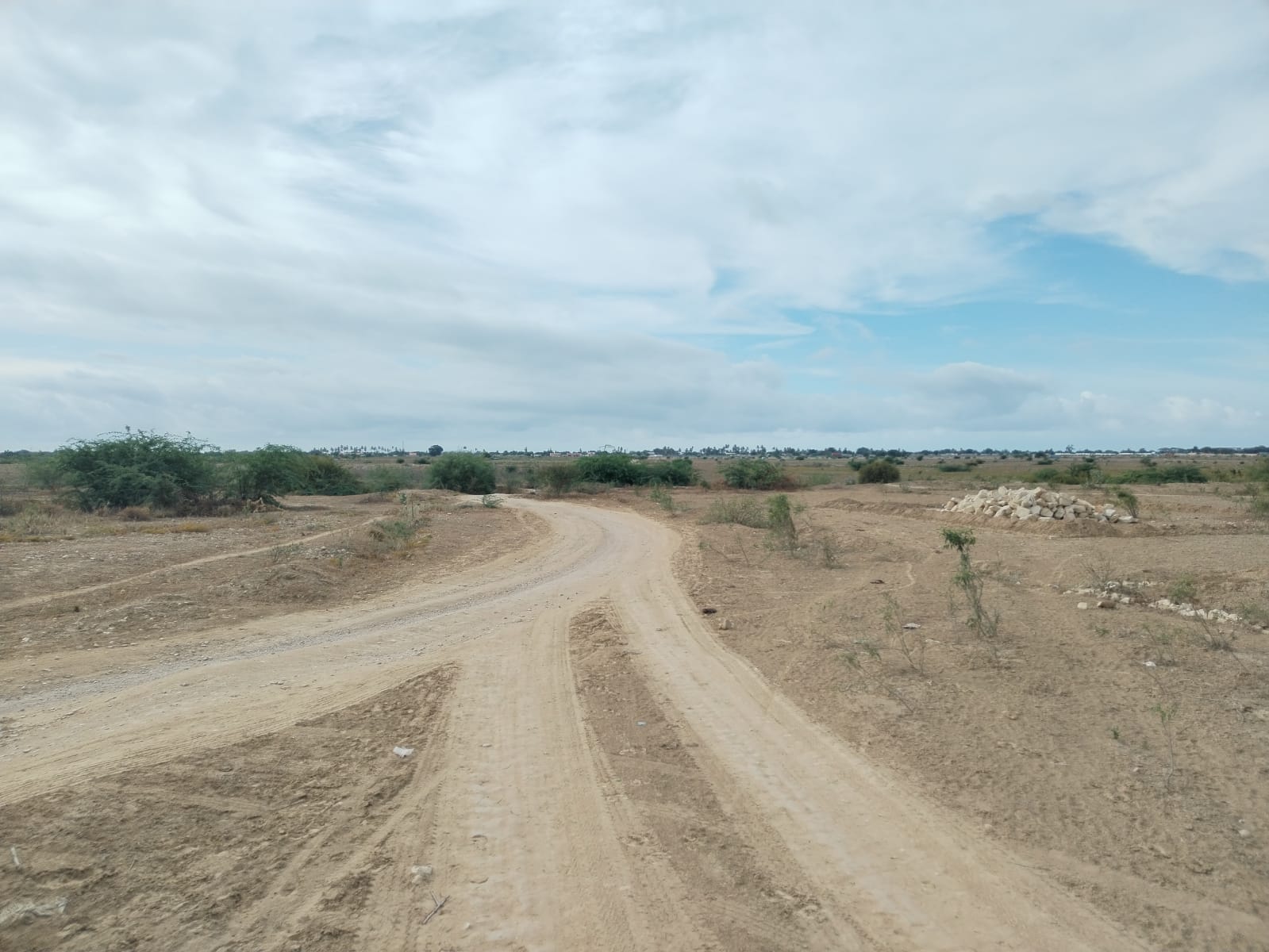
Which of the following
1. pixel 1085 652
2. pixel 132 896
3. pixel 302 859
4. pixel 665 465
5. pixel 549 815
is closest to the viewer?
pixel 132 896

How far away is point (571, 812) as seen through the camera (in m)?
5.74

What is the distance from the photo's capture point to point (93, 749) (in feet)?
22.0

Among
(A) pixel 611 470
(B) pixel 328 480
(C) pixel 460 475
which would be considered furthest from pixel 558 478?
(B) pixel 328 480

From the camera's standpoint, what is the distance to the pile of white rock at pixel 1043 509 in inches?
912

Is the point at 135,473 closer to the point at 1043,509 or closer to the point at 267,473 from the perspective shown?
the point at 267,473

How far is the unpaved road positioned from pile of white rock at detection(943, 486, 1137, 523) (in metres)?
17.2

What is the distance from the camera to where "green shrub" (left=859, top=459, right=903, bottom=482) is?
2276 inches

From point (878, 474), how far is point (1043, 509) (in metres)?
34.7

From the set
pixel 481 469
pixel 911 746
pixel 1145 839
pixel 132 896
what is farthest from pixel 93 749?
pixel 481 469

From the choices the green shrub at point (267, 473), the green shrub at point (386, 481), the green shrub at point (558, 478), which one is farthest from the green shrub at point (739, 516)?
the green shrub at point (386, 481)

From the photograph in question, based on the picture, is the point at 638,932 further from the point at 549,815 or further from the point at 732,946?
the point at 549,815

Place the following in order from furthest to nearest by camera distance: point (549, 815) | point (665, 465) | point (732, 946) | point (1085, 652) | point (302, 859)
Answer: point (665, 465) → point (1085, 652) → point (549, 815) → point (302, 859) → point (732, 946)

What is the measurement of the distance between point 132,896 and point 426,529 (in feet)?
67.0

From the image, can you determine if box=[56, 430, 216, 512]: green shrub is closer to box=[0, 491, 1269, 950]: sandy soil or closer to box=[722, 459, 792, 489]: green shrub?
box=[0, 491, 1269, 950]: sandy soil
